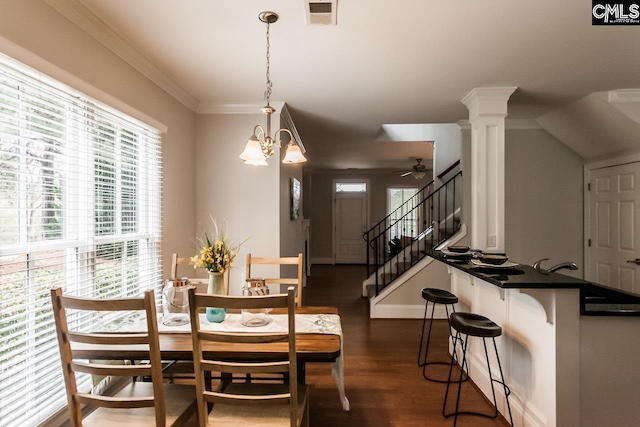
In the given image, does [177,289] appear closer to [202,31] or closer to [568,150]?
[202,31]

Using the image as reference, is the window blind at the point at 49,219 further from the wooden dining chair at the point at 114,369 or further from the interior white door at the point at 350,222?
the interior white door at the point at 350,222

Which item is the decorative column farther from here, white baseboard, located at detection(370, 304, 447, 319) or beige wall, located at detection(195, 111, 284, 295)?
beige wall, located at detection(195, 111, 284, 295)

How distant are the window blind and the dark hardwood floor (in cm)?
165

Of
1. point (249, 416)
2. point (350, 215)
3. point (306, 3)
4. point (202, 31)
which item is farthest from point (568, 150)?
point (350, 215)

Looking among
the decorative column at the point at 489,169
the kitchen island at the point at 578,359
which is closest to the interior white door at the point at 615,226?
the decorative column at the point at 489,169

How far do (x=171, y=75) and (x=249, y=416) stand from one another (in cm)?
273

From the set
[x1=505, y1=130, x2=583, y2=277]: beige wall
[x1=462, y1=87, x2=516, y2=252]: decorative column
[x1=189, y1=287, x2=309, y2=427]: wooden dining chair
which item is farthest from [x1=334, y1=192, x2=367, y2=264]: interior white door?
[x1=189, y1=287, x2=309, y2=427]: wooden dining chair

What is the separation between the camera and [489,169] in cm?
337

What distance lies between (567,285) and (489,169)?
67.7 inches

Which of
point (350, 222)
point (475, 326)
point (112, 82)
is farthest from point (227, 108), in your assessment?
point (350, 222)

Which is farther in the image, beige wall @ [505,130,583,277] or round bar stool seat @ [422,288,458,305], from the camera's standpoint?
beige wall @ [505,130,583,277]

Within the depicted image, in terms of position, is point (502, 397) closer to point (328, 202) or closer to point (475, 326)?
point (475, 326)

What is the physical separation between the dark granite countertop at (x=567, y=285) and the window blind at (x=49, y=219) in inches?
97.5

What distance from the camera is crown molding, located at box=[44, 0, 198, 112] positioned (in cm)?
193
